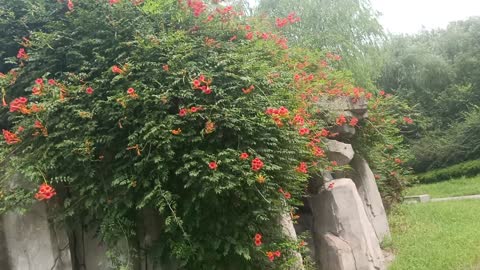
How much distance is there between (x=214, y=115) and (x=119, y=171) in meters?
0.85

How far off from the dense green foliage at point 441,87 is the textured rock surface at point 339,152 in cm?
1449

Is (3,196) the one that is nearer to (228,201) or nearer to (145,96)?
(145,96)

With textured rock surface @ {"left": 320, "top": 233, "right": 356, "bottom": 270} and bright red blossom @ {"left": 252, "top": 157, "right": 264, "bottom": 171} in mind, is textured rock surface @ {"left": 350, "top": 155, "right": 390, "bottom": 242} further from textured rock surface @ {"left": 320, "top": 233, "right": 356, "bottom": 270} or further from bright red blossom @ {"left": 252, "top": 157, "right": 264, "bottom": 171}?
bright red blossom @ {"left": 252, "top": 157, "right": 264, "bottom": 171}

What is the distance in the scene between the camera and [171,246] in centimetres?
348

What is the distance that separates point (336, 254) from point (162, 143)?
93.7 inches

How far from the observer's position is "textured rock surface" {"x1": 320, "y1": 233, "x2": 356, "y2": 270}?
4.77 m

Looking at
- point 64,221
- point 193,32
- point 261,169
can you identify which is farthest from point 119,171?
point 193,32

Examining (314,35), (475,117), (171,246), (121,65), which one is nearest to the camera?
(171,246)

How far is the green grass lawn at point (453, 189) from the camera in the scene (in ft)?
43.2

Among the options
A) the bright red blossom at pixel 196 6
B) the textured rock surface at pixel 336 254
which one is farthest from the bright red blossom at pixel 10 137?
the textured rock surface at pixel 336 254

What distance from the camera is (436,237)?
20.1ft

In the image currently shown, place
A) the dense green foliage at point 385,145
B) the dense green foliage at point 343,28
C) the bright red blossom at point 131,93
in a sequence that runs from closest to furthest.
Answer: the bright red blossom at point 131,93, the dense green foliage at point 385,145, the dense green foliage at point 343,28

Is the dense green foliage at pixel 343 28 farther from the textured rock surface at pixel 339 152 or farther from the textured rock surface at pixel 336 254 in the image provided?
the textured rock surface at pixel 336 254

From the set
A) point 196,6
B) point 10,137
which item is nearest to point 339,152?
point 196,6
